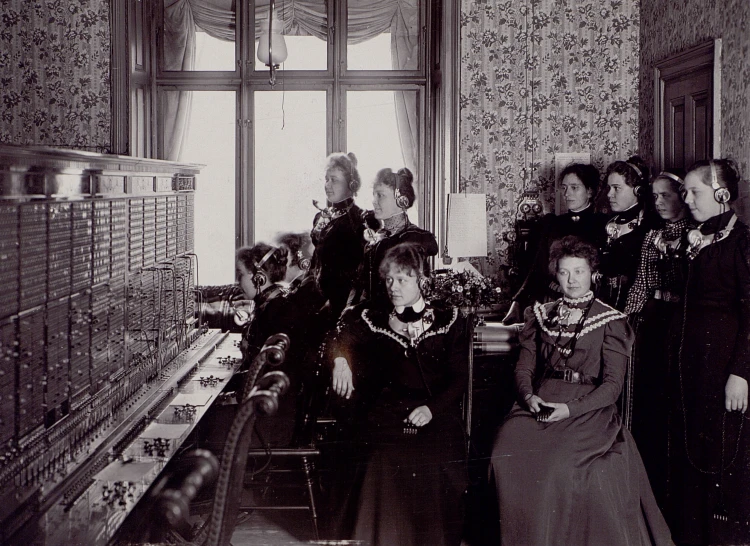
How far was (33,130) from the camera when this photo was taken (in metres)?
4.70

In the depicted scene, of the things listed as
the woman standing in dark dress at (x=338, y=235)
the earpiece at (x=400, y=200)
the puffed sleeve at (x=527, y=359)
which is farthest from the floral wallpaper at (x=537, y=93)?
the puffed sleeve at (x=527, y=359)

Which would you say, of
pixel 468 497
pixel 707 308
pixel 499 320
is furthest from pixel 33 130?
pixel 707 308

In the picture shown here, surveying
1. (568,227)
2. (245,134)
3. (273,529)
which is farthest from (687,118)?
(273,529)

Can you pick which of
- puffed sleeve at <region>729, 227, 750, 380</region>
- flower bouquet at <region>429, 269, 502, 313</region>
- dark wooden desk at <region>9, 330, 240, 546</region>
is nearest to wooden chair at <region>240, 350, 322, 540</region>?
dark wooden desk at <region>9, 330, 240, 546</region>

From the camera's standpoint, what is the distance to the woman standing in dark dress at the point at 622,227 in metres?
3.76

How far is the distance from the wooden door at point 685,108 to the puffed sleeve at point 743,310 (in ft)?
2.00

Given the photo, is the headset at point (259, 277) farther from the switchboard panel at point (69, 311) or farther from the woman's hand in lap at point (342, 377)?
the woman's hand in lap at point (342, 377)

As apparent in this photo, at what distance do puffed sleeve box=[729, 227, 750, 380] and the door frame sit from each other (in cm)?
57

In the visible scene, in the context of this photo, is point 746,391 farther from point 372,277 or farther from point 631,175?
point 372,277

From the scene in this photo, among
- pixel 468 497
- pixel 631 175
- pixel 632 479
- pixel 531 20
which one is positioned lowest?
pixel 468 497

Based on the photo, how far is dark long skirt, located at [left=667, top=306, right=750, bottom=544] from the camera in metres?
3.01

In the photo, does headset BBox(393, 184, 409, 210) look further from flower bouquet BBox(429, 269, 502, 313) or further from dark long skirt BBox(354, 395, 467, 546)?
dark long skirt BBox(354, 395, 467, 546)

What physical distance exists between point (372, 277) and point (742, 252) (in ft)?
6.10

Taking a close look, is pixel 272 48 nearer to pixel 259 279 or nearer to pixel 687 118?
pixel 259 279
